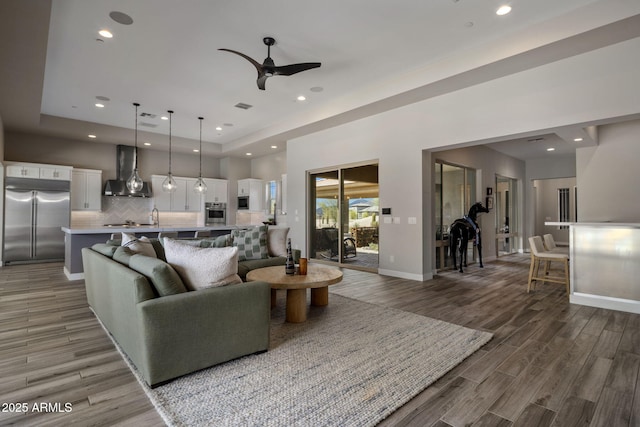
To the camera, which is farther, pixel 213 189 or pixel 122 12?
pixel 213 189

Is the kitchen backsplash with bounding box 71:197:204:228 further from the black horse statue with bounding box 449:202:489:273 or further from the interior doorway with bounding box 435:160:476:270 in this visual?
the black horse statue with bounding box 449:202:489:273

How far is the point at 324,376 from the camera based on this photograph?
2.25 m

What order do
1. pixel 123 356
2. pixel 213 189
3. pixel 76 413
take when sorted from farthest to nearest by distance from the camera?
pixel 213 189
pixel 123 356
pixel 76 413

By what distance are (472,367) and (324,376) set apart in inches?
44.4

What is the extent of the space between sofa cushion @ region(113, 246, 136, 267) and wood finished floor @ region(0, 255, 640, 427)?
732 millimetres

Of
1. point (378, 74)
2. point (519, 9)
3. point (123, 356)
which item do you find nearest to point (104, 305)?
point (123, 356)

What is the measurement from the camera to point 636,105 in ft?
11.4

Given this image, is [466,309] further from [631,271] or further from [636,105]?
[636,105]

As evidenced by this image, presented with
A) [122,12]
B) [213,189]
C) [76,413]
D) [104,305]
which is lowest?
[76,413]

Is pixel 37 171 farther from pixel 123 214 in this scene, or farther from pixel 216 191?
pixel 216 191

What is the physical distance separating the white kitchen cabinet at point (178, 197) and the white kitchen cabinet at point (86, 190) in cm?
128

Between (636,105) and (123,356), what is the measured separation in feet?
18.3

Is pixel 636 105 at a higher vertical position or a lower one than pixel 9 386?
higher

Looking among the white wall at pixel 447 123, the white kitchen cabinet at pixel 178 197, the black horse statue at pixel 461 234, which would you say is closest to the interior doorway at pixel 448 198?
the black horse statue at pixel 461 234
